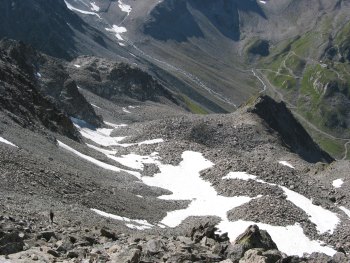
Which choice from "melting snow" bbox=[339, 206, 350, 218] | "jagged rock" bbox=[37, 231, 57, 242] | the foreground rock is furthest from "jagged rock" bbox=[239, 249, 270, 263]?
"melting snow" bbox=[339, 206, 350, 218]

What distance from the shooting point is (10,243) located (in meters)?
22.4

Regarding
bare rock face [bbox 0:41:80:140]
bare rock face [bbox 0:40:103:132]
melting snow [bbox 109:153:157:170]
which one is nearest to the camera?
bare rock face [bbox 0:41:80:140]

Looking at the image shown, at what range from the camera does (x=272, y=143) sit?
3770 inches

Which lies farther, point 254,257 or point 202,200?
point 202,200

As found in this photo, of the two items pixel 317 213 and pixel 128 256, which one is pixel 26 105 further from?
pixel 128 256

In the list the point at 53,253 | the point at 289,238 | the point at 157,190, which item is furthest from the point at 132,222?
the point at 53,253

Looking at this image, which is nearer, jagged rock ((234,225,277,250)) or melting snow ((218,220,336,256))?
jagged rock ((234,225,277,250))

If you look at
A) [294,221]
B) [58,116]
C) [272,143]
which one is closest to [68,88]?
[58,116]

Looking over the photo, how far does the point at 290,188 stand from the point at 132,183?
1801 cm

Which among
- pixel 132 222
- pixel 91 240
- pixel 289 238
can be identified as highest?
pixel 91 240

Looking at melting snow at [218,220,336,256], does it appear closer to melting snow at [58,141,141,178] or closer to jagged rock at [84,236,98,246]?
melting snow at [58,141,141,178]

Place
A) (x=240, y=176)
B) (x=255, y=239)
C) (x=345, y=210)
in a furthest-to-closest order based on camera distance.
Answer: (x=240, y=176) < (x=345, y=210) < (x=255, y=239)

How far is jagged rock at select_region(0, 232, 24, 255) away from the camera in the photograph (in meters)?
22.0

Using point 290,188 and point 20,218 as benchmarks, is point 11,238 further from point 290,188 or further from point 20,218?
point 290,188
